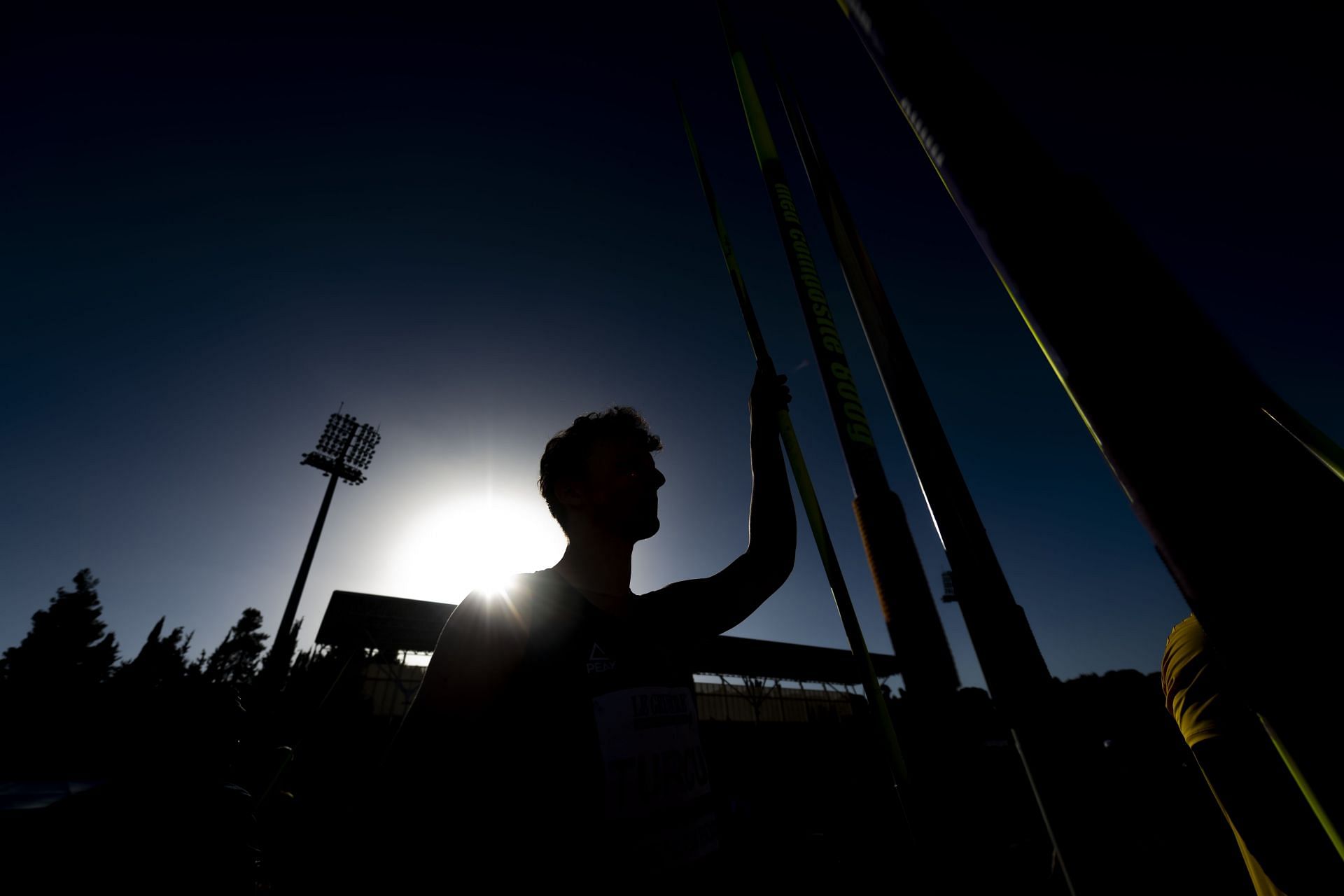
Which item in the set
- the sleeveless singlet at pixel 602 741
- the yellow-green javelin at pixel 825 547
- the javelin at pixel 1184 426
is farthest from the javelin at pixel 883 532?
the javelin at pixel 1184 426

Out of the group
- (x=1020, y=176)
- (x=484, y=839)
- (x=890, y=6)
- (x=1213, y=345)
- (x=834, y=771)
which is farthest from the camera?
(x=834, y=771)

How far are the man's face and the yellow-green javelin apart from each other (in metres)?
0.62

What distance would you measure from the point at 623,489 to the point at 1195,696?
2.45 metres

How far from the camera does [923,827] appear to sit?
1.14 m

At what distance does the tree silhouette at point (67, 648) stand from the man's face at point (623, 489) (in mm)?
42343

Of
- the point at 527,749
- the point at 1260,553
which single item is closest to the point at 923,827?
the point at 527,749

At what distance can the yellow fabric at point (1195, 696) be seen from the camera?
71.5 inches

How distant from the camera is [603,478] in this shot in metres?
2.00

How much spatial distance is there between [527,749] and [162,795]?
13.5 ft

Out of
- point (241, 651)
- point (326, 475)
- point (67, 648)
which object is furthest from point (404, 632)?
point (241, 651)

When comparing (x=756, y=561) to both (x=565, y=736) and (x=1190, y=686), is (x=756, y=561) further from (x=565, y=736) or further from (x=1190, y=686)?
(x=1190, y=686)

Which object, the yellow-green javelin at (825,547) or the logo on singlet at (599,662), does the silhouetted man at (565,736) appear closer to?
the logo on singlet at (599,662)

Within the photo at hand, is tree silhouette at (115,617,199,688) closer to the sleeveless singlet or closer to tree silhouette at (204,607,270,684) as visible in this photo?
tree silhouette at (204,607,270,684)

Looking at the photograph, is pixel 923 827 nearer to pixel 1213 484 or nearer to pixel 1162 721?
pixel 1213 484
